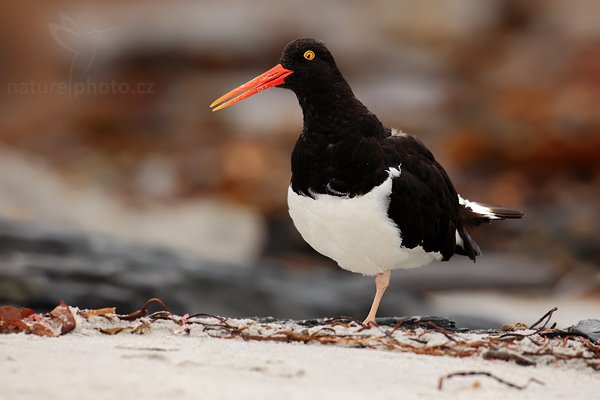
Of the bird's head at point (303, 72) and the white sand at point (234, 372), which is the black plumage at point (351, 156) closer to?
the bird's head at point (303, 72)

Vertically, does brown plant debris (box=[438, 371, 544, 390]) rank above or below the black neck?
below

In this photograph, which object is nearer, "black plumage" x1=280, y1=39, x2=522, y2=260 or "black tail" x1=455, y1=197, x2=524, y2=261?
"black plumage" x1=280, y1=39, x2=522, y2=260

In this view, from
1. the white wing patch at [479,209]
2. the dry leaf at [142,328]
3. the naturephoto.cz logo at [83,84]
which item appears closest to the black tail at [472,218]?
the white wing patch at [479,209]

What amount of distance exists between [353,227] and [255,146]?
1724 centimetres

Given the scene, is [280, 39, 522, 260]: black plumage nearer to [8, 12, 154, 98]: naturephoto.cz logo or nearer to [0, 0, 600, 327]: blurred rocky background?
[0, 0, 600, 327]: blurred rocky background

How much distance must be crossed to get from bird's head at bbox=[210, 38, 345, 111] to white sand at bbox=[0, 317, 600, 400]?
6.04 feet

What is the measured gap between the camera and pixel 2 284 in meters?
9.34

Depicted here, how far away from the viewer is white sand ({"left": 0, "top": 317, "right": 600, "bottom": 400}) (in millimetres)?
3500

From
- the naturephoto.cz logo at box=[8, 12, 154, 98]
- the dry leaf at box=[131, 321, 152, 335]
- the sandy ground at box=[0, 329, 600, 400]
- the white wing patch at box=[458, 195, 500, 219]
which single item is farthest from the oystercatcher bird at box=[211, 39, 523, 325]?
the naturephoto.cz logo at box=[8, 12, 154, 98]

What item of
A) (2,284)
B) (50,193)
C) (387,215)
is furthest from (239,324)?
(50,193)

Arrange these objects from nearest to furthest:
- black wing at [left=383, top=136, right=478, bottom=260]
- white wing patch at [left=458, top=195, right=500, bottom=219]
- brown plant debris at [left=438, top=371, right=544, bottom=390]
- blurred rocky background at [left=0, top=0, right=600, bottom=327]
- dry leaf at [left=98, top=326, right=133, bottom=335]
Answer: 1. brown plant debris at [left=438, top=371, right=544, bottom=390]
2. dry leaf at [left=98, top=326, right=133, bottom=335]
3. black wing at [left=383, top=136, right=478, bottom=260]
4. white wing patch at [left=458, top=195, right=500, bottom=219]
5. blurred rocky background at [left=0, top=0, right=600, bottom=327]

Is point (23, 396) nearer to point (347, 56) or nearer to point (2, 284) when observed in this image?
point (2, 284)

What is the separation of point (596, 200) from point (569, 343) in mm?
13739

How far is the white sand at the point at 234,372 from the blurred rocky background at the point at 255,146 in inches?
208
